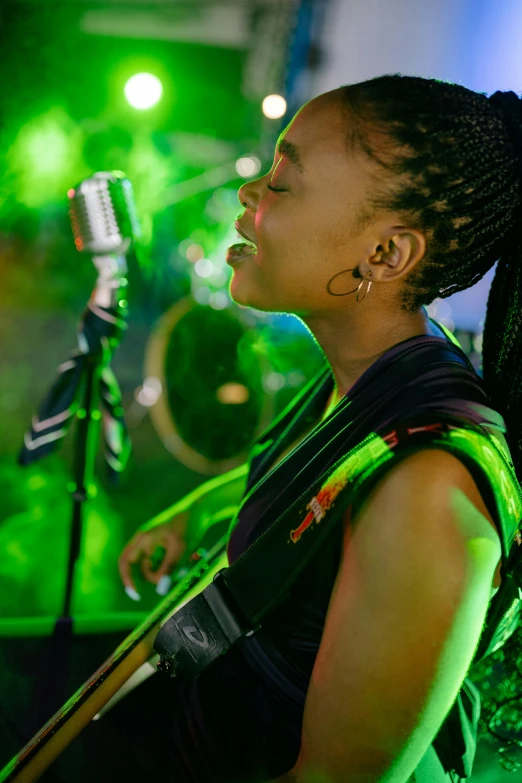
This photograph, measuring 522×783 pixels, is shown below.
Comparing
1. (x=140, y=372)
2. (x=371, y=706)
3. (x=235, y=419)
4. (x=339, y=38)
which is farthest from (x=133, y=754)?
(x=339, y=38)

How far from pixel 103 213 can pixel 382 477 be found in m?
1.80

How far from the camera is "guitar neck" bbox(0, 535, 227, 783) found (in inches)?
47.4

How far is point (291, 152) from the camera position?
137cm

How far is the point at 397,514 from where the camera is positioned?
3.04 ft

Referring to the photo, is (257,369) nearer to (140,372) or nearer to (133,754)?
(140,372)

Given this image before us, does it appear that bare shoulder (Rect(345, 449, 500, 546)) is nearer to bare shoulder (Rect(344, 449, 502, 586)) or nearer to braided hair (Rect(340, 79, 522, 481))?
bare shoulder (Rect(344, 449, 502, 586))

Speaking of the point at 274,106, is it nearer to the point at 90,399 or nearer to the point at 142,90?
the point at 142,90

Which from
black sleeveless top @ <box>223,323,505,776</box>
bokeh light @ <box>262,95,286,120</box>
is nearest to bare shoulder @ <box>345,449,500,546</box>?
black sleeveless top @ <box>223,323,505,776</box>

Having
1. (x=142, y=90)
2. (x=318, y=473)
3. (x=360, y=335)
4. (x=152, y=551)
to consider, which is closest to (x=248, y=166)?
(x=142, y=90)

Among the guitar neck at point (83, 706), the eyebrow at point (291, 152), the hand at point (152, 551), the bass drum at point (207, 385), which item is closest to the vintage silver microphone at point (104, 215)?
the eyebrow at point (291, 152)

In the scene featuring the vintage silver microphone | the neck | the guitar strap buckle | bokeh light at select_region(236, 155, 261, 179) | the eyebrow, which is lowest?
the guitar strap buckle

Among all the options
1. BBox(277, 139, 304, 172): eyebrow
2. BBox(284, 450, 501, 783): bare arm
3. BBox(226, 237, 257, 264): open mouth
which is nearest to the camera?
BBox(284, 450, 501, 783): bare arm

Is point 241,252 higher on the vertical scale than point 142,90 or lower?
lower

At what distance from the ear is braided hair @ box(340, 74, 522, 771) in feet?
0.08
